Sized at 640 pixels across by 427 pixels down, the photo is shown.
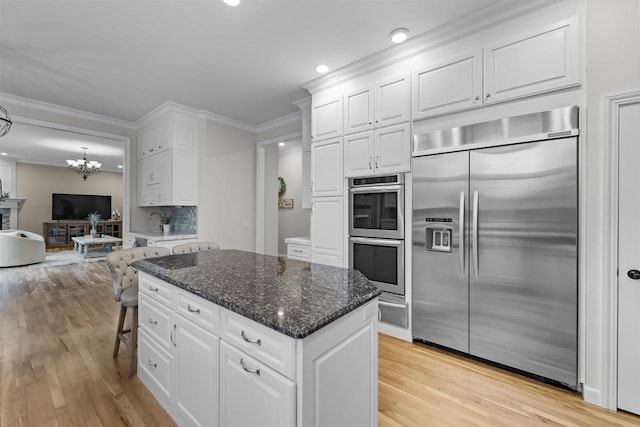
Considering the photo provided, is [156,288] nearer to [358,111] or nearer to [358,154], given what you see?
[358,154]

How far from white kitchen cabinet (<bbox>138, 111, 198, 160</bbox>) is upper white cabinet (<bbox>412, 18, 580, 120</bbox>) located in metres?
3.38

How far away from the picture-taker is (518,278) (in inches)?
81.2

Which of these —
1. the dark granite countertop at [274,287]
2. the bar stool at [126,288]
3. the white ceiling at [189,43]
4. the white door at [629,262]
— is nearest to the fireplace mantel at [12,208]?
the white ceiling at [189,43]

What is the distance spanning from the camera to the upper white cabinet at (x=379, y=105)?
8.63 feet

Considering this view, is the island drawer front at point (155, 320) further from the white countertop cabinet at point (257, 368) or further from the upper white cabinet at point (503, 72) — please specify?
the upper white cabinet at point (503, 72)

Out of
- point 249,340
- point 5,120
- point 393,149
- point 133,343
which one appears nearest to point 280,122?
point 393,149

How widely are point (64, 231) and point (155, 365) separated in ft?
34.6

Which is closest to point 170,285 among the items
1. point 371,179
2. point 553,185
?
point 371,179

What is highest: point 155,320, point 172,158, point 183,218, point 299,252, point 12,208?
point 172,158

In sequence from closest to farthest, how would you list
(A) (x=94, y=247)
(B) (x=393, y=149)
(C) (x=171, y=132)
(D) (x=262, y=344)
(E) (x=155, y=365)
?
(D) (x=262, y=344) < (E) (x=155, y=365) < (B) (x=393, y=149) < (C) (x=171, y=132) < (A) (x=94, y=247)

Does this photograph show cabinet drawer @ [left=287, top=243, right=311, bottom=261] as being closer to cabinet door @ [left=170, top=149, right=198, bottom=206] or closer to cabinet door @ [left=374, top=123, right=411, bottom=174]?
cabinet door @ [left=374, top=123, right=411, bottom=174]

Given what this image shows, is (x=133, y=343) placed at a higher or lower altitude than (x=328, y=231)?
lower

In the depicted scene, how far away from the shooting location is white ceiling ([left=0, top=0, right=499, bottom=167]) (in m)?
2.15

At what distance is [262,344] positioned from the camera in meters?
1.10
